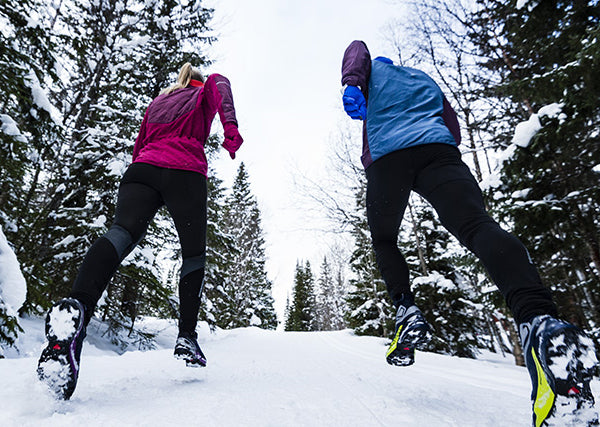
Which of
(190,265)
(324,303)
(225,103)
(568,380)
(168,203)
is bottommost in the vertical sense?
(568,380)

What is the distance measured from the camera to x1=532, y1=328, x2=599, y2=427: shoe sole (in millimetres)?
707

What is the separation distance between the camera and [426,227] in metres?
12.3

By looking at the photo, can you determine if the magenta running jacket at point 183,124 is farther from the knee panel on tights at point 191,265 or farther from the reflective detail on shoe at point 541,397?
the reflective detail on shoe at point 541,397

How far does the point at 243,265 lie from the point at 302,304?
22.7 metres

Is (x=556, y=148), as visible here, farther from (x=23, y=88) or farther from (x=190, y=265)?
(x=23, y=88)

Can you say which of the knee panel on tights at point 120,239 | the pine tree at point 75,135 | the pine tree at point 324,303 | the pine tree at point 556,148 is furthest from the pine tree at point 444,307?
the pine tree at point 324,303

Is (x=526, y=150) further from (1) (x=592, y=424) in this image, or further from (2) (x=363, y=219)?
(2) (x=363, y=219)

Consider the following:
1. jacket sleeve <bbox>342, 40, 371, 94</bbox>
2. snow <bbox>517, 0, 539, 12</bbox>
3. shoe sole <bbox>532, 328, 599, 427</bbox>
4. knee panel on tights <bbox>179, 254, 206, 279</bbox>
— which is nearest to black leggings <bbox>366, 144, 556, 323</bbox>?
shoe sole <bbox>532, 328, 599, 427</bbox>

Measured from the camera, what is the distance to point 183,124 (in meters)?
1.86

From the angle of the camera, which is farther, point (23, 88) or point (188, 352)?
point (23, 88)

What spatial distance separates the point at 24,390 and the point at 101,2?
8.85 m

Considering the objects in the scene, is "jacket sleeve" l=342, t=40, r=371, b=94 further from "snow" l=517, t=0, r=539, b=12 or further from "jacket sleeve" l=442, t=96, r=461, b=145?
"snow" l=517, t=0, r=539, b=12

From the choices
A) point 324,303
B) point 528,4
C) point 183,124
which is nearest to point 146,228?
point 183,124

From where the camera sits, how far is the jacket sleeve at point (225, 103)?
75.0 inches
